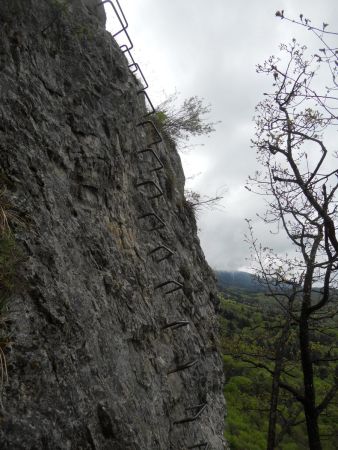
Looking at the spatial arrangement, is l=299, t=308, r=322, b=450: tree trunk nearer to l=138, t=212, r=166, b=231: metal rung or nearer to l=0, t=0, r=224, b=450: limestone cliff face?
l=0, t=0, r=224, b=450: limestone cliff face

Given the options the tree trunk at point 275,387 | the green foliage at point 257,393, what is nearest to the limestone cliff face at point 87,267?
the tree trunk at point 275,387

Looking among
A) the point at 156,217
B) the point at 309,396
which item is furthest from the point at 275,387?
the point at 156,217

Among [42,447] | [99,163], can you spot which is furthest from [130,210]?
[42,447]

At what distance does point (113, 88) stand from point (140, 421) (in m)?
5.98

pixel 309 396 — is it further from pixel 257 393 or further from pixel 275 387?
pixel 257 393

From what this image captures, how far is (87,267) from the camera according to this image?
509 centimetres

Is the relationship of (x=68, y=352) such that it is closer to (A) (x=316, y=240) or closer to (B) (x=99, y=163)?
(B) (x=99, y=163)

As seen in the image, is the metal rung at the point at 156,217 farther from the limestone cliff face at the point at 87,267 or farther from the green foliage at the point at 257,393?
the green foliage at the point at 257,393

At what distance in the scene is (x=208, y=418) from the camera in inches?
314

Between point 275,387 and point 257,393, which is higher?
point 275,387

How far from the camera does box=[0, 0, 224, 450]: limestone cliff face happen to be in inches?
144

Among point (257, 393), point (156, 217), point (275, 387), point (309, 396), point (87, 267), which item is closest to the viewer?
point (87, 267)

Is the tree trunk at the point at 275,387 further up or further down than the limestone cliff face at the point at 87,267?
further down

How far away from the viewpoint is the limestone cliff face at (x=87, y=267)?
12.0 ft
